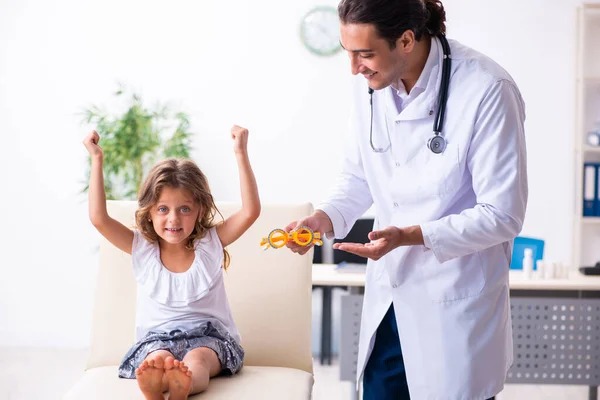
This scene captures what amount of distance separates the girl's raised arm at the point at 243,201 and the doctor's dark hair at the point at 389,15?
535 mm

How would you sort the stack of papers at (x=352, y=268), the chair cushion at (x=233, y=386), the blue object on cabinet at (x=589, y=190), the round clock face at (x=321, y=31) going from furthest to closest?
the round clock face at (x=321, y=31) → the blue object on cabinet at (x=589, y=190) → the stack of papers at (x=352, y=268) → the chair cushion at (x=233, y=386)

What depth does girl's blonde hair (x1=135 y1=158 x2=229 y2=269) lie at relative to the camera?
6.88ft

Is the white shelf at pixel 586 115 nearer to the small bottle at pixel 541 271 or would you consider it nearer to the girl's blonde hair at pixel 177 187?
the small bottle at pixel 541 271

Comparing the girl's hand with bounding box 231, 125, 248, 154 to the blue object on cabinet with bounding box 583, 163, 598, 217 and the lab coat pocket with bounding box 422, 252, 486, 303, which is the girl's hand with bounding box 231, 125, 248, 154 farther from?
the blue object on cabinet with bounding box 583, 163, 598, 217

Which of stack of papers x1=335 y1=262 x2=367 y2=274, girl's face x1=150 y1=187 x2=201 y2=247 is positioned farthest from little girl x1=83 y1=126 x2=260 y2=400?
stack of papers x1=335 y1=262 x2=367 y2=274

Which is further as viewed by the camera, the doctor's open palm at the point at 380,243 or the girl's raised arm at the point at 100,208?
the girl's raised arm at the point at 100,208

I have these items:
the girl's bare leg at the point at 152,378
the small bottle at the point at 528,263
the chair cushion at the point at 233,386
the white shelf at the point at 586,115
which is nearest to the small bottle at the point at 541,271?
the small bottle at the point at 528,263

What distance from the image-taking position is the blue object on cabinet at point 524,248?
11.5 feet

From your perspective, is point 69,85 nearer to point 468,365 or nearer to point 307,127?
point 307,127

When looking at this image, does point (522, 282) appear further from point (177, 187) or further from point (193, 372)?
point (193, 372)

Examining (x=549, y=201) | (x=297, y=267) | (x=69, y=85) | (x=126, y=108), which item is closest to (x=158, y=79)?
(x=126, y=108)

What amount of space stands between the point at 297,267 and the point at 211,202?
0.30 m

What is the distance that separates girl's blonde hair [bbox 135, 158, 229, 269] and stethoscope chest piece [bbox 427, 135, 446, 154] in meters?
0.77

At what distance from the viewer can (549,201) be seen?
4.57 meters
